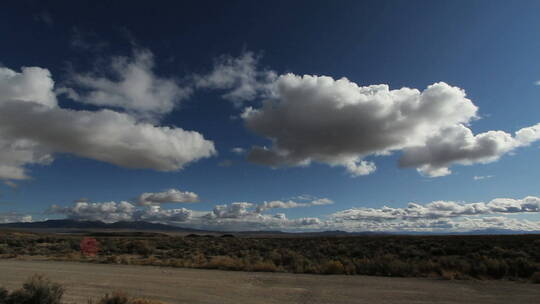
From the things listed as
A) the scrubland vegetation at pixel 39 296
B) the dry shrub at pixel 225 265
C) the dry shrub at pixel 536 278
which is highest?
the scrubland vegetation at pixel 39 296

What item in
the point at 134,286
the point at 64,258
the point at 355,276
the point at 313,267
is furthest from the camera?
the point at 64,258

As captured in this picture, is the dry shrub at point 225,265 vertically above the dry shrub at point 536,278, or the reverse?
the dry shrub at point 536,278

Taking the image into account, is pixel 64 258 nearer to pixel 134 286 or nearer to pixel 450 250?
pixel 134 286

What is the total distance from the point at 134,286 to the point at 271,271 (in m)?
7.77

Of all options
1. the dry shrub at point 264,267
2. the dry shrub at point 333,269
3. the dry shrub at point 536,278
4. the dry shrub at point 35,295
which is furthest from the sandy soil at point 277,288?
the dry shrub at point 264,267

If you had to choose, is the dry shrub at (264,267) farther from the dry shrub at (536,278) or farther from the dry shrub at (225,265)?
the dry shrub at (536,278)

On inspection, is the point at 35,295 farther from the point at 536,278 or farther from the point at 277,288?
the point at 536,278

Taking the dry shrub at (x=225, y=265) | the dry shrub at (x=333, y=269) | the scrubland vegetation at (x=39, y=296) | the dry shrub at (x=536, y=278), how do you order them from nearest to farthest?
1. the scrubland vegetation at (x=39, y=296)
2. the dry shrub at (x=536, y=278)
3. the dry shrub at (x=333, y=269)
4. the dry shrub at (x=225, y=265)

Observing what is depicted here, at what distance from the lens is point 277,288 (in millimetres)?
13414

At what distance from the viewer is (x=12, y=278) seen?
581 inches

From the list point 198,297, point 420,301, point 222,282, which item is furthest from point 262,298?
point 420,301

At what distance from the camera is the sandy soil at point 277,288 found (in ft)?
37.0

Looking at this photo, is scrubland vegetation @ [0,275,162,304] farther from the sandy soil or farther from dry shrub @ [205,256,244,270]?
dry shrub @ [205,256,244,270]

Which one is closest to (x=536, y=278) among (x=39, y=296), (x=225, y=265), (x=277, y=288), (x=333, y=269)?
(x=333, y=269)
